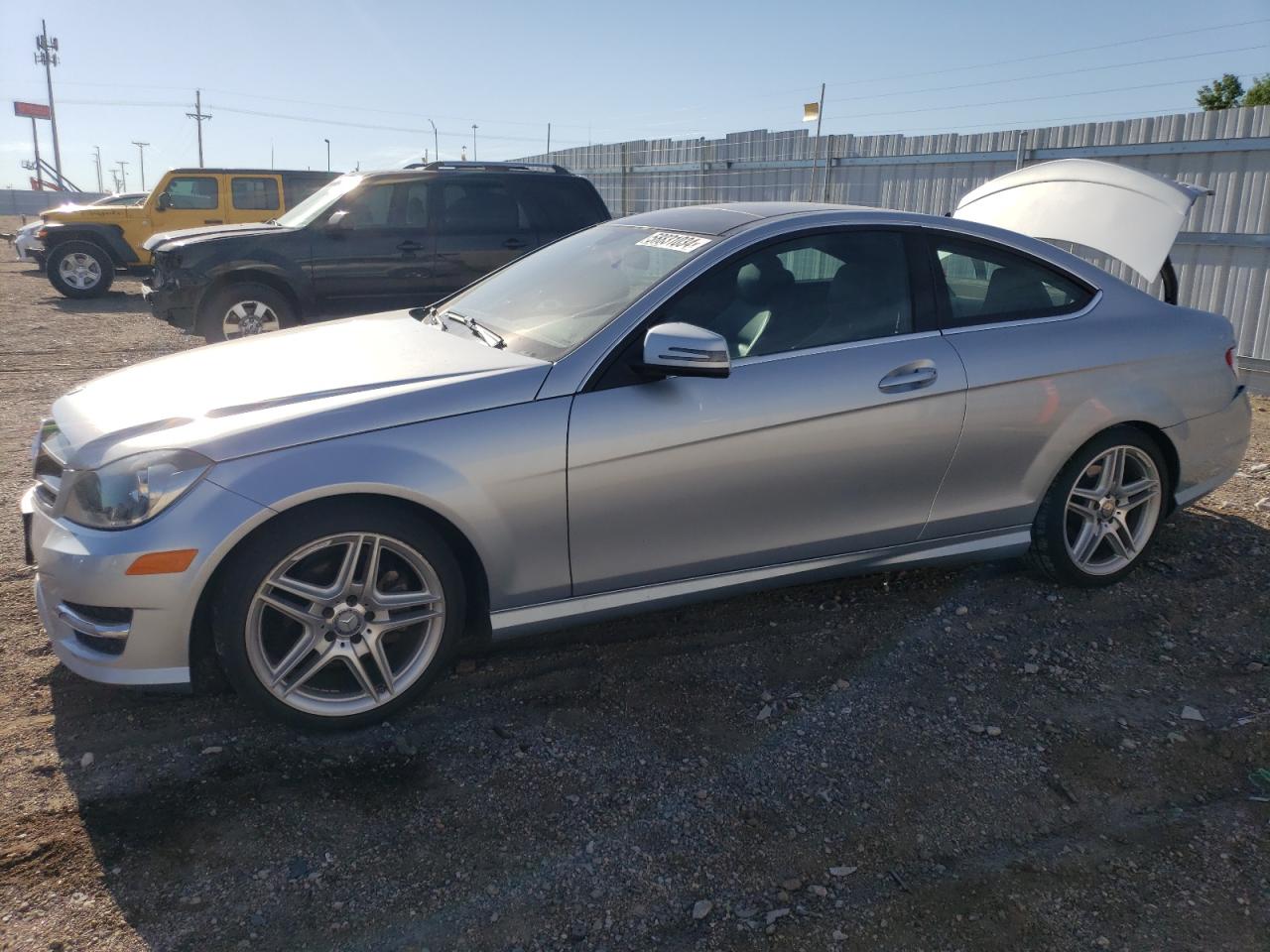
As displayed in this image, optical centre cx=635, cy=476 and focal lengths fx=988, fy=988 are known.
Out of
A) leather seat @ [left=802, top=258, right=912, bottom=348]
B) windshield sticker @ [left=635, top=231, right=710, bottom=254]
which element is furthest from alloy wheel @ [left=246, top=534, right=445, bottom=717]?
leather seat @ [left=802, top=258, right=912, bottom=348]

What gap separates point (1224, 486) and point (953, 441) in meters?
3.17

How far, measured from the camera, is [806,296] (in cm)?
378

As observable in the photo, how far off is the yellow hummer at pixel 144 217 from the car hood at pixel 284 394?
12988mm

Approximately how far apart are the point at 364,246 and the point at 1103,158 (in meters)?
7.49

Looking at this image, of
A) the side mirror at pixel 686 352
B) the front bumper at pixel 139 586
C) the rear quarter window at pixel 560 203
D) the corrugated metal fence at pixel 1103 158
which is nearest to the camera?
the front bumper at pixel 139 586

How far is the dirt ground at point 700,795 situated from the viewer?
2.44 m

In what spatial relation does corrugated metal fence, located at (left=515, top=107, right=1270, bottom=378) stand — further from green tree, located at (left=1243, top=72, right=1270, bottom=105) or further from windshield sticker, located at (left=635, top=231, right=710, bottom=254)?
green tree, located at (left=1243, top=72, right=1270, bottom=105)

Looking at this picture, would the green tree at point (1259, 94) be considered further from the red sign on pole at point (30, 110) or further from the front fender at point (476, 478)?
the red sign on pole at point (30, 110)

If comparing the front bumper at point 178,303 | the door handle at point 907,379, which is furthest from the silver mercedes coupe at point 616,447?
the front bumper at point 178,303

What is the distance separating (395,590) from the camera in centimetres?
322

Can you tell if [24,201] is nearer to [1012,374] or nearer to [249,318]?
[249,318]

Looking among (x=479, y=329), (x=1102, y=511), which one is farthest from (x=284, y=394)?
(x=1102, y=511)

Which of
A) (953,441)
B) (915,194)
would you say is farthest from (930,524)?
(915,194)

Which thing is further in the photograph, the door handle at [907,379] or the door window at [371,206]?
the door window at [371,206]
